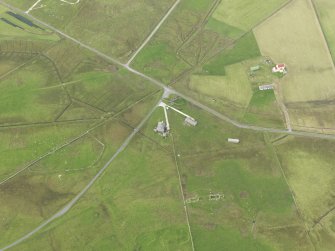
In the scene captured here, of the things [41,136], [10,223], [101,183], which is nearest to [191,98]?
[101,183]

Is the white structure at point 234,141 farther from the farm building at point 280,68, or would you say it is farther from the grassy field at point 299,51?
the farm building at point 280,68

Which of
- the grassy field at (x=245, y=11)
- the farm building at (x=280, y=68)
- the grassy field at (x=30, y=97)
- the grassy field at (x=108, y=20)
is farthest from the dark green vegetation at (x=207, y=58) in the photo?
the grassy field at (x=30, y=97)

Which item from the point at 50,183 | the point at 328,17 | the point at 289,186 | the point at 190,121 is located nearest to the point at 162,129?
the point at 190,121

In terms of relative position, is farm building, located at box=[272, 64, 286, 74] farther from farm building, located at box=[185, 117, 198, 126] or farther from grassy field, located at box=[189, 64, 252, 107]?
farm building, located at box=[185, 117, 198, 126]

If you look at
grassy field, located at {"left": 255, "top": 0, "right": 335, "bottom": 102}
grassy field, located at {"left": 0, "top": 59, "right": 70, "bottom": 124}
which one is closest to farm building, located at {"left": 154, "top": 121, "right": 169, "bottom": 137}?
grassy field, located at {"left": 0, "top": 59, "right": 70, "bottom": 124}

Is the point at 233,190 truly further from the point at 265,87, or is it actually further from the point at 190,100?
the point at 265,87

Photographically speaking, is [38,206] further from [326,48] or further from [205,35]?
[326,48]
